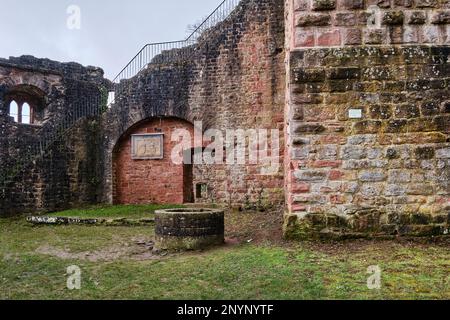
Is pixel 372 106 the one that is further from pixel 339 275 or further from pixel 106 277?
pixel 106 277

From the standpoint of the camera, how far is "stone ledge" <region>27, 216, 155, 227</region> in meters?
11.6

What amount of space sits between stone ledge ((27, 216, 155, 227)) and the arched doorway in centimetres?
326

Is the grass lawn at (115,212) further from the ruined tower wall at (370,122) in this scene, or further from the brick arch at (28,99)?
the ruined tower wall at (370,122)

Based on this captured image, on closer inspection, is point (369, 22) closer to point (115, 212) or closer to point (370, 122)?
point (370, 122)

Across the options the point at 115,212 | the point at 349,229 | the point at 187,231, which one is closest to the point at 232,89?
the point at 115,212

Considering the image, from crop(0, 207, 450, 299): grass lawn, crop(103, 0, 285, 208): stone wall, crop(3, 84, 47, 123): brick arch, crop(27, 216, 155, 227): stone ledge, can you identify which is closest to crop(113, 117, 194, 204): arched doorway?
crop(103, 0, 285, 208): stone wall

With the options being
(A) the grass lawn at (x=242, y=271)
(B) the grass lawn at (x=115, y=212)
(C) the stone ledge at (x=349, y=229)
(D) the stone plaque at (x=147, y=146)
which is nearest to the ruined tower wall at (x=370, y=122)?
(C) the stone ledge at (x=349, y=229)

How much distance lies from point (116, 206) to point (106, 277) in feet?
31.3

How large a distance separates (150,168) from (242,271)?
10.2 meters

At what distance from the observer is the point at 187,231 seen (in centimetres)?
755

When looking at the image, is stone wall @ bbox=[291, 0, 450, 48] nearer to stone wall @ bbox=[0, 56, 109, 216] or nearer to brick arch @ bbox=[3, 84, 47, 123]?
stone wall @ bbox=[0, 56, 109, 216]

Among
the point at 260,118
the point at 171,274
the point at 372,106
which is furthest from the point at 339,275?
the point at 260,118

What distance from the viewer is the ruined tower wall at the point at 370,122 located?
21.0 ft

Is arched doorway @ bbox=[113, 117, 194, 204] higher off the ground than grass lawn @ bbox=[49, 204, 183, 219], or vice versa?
arched doorway @ bbox=[113, 117, 194, 204]
